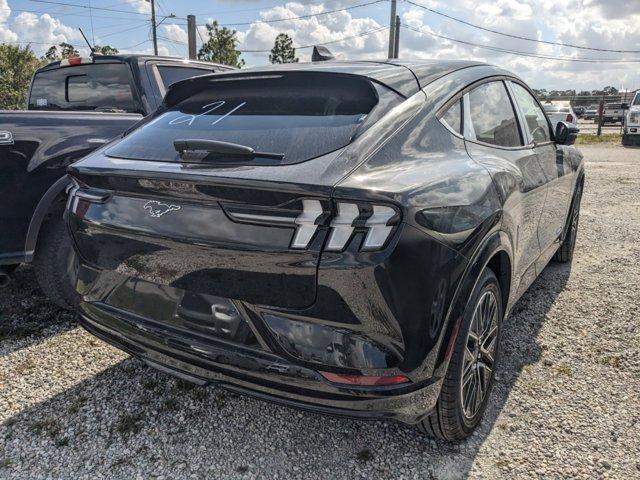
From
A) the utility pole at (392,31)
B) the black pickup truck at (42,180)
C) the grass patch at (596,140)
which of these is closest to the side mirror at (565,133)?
the black pickup truck at (42,180)

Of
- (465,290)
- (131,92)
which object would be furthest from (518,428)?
(131,92)

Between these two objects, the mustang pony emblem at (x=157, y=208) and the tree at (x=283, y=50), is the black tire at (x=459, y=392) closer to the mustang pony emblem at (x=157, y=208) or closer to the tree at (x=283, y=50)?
the mustang pony emblem at (x=157, y=208)

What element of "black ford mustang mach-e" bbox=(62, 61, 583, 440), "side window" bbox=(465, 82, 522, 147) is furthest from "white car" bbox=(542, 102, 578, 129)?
"black ford mustang mach-e" bbox=(62, 61, 583, 440)

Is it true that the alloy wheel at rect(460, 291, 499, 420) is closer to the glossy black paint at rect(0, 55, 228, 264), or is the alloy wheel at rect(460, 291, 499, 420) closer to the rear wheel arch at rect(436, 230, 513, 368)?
the rear wheel arch at rect(436, 230, 513, 368)

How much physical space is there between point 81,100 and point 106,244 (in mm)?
3076

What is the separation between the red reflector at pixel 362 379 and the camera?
5.78ft

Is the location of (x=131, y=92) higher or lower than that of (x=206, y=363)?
higher

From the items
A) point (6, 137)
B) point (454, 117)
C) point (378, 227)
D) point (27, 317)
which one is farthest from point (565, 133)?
point (27, 317)

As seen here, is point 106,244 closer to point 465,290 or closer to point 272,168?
point 272,168

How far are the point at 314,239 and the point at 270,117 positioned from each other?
0.69 m

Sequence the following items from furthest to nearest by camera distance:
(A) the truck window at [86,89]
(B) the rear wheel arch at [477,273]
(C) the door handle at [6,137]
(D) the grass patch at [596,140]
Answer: (D) the grass patch at [596,140], (A) the truck window at [86,89], (C) the door handle at [6,137], (B) the rear wheel arch at [477,273]

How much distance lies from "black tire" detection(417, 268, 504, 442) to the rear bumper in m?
0.16

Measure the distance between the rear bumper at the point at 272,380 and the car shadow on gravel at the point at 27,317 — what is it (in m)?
1.59

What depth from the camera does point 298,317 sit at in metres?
1.77
